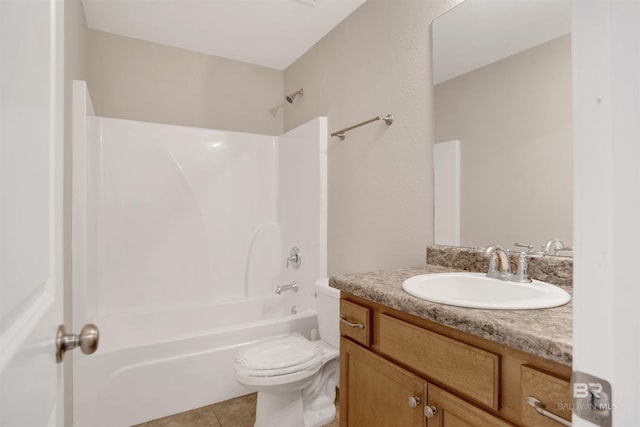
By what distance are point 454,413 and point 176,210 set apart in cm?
247

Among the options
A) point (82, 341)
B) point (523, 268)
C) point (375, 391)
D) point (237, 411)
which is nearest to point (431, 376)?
point (375, 391)

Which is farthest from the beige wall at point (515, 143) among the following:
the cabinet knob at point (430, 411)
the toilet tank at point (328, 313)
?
the toilet tank at point (328, 313)

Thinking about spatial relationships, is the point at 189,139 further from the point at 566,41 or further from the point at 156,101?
the point at 566,41

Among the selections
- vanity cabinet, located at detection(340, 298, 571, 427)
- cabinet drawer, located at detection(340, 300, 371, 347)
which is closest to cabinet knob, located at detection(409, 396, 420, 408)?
vanity cabinet, located at detection(340, 298, 571, 427)

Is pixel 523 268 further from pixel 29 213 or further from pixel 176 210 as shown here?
pixel 176 210

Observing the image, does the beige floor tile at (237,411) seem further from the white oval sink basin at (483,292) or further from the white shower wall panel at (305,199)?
the white oval sink basin at (483,292)

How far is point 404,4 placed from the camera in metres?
1.77

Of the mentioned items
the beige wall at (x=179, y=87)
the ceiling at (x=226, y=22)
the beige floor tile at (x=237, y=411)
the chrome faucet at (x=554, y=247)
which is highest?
the ceiling at (x=226, y=22)

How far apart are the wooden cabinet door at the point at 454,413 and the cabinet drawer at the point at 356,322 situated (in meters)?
0.29

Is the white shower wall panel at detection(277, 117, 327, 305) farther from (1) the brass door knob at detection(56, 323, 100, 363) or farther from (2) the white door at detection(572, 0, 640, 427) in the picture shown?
(2) the white door at detection(572, 0, 640, 427)

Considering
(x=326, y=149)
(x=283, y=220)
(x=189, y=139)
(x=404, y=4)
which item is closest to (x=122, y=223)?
(x=189, y=139)

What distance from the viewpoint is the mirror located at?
1185 mm

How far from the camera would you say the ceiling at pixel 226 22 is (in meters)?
2.16

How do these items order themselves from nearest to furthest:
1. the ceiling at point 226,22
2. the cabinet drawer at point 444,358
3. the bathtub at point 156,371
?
the cabinet drawer at point 444,358
the bathtub at point 156,371
the ceiling at point 226,22
